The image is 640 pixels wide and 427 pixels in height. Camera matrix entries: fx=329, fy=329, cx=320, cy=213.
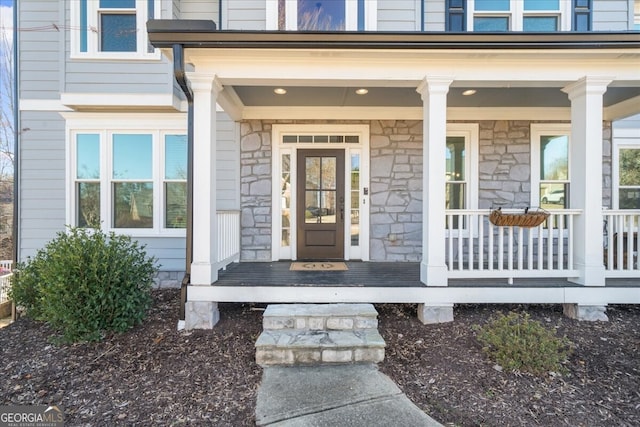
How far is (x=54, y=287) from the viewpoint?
126 inches

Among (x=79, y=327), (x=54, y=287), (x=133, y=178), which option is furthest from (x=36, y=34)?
(x=79, y=327)

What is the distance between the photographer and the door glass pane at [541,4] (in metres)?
5.09

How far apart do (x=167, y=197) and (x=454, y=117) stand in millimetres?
4761

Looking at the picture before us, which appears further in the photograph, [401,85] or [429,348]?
[401,85]

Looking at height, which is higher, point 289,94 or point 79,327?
point 289,94

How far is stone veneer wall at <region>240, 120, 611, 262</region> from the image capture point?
5277mm

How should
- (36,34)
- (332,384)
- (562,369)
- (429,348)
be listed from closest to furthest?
1. (332,384)
2. (562,369)
3. (429,348)
4. (36,34)

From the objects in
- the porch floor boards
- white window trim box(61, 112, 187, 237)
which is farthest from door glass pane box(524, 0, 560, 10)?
white window trim box(61, 112, 187, 237)

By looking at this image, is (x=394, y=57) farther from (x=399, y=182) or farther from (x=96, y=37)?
(x=96, y=37)

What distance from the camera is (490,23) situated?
5.18 meters

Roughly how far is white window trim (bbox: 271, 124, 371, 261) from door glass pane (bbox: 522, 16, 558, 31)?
2950mm

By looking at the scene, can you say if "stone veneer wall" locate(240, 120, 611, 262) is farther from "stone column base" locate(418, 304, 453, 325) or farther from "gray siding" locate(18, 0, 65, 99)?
"gray siding" locate(18, 0, 65, 99)

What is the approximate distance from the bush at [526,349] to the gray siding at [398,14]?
14.4 ft

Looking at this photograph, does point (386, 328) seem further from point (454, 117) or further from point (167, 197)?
point (167, 197)
